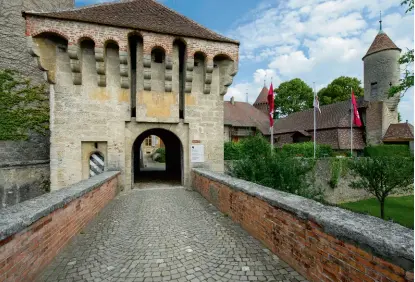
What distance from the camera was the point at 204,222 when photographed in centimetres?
494

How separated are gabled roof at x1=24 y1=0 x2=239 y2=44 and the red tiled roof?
798 inches

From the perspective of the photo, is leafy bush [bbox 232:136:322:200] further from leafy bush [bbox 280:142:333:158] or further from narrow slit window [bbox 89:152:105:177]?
leafy bush [bbox 280:142:333:158]

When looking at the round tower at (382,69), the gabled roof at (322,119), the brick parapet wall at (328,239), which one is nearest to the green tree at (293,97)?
the gabled roof at (322,119)

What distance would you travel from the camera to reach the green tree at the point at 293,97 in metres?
36.4

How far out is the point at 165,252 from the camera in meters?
3.46

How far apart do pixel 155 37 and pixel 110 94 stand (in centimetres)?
289

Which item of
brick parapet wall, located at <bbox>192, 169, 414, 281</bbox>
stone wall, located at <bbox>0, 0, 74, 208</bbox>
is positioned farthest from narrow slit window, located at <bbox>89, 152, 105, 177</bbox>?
brick parapet wall, located at <bbox>192, 169, 414, 281</bbox>

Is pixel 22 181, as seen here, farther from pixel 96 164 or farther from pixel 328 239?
pixel 328 239

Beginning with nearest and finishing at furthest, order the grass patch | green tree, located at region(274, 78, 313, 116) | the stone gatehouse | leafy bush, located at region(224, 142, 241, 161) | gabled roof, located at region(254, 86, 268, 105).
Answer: the stone gatehouse, the grass patch, leafy bush, located at region(224, 142, 241, 161), green tree, located at region(274, 78, 313, 116), gabled roof, located at region(254, 86, 268, 105)

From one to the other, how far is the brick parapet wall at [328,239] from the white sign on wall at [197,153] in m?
5.52

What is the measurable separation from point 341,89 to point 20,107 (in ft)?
120

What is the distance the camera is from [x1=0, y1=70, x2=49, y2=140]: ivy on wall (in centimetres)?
1063

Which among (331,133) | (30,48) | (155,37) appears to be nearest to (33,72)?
(30,48)

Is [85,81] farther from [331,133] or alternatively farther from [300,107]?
[300,107]
